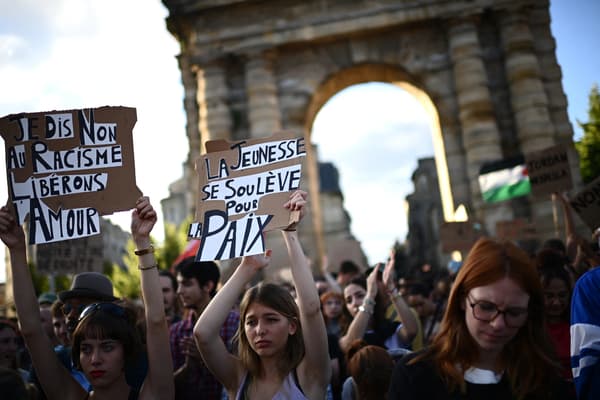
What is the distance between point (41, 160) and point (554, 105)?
16.0m

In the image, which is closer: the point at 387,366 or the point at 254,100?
the point at 387,366

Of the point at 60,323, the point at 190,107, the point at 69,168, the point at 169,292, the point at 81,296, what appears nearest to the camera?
the point at 69,168

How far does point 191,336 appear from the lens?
477cm

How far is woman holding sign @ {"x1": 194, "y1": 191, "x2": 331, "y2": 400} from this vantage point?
3510 millimetres

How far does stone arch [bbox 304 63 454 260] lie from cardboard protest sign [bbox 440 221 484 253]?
573cm

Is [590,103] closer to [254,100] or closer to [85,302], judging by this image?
[254,100]

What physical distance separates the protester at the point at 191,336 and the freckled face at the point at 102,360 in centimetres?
78

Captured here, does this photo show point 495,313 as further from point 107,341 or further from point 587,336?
point 107,341

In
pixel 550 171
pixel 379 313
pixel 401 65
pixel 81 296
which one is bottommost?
pixel 379 313

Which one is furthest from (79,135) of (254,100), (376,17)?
(376,17)

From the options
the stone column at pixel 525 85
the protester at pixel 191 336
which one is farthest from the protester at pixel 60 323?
the stone column at pixel 525 85

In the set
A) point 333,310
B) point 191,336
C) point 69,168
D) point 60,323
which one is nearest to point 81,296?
point 60,323

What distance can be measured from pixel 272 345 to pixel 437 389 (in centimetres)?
120

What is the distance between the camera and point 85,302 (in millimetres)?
4906
